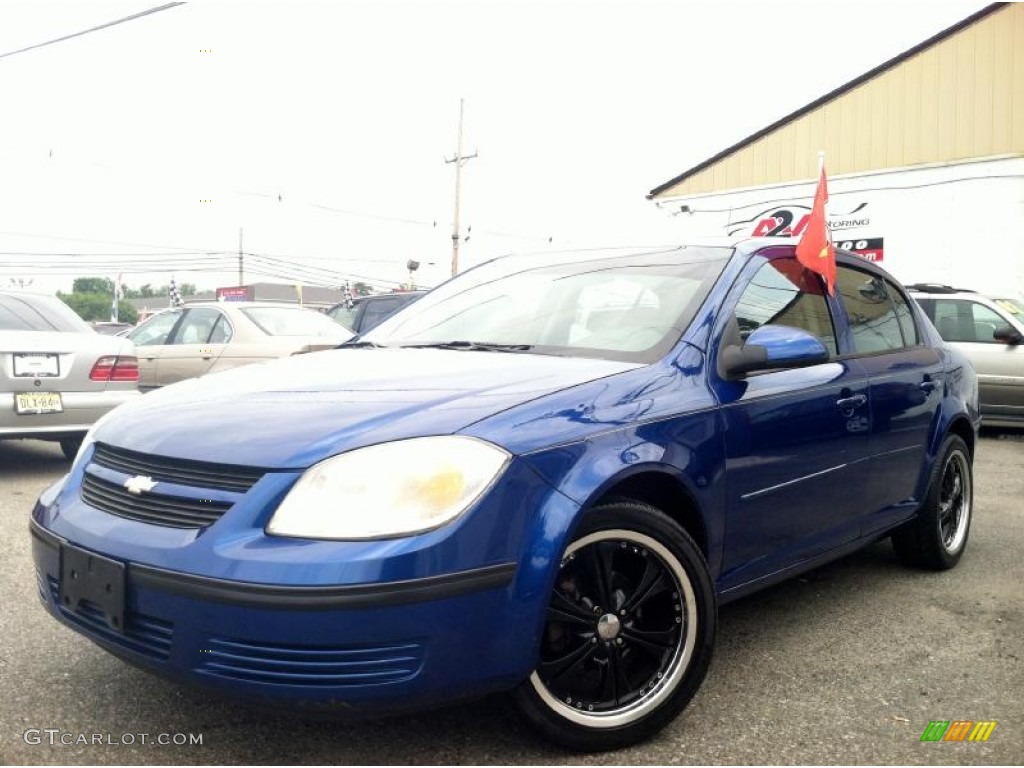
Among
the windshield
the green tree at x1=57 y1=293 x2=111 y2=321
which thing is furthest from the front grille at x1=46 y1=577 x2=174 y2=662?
the green tree at x1=57 y1=293 x2=111 y2=321

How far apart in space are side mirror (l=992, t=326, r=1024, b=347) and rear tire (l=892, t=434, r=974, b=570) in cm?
581

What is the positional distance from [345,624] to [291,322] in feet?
26.0

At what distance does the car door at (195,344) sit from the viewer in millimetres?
9656

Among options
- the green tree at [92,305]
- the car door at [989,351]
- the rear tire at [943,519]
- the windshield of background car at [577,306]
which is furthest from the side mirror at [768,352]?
the green tree at [92,305]

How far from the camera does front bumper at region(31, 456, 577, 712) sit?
82.9 inches

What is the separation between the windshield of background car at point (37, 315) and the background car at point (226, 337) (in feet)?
7.16

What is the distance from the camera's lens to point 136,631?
229cm

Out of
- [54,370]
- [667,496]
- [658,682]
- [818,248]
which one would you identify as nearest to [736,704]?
[658,682]

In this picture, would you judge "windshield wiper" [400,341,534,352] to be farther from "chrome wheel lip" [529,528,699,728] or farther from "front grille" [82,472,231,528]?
"front grille" [82,472,231,528]

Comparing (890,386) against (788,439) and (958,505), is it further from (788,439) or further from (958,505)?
(958,505)

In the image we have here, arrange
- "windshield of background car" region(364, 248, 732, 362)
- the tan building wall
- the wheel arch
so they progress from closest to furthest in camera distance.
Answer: the wheel arch
"windshield of background car" region(364, 248, 732, 362)
the tan building wall

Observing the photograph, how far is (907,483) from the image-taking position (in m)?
4.07

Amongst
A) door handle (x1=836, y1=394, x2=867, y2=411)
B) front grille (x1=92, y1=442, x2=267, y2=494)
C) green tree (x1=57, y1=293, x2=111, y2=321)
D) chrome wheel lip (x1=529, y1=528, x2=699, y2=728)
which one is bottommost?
chrome wheel lip (x1=529, y1=528, x2=699, y2=728)

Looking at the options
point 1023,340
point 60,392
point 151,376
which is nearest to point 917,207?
point 1023,340
